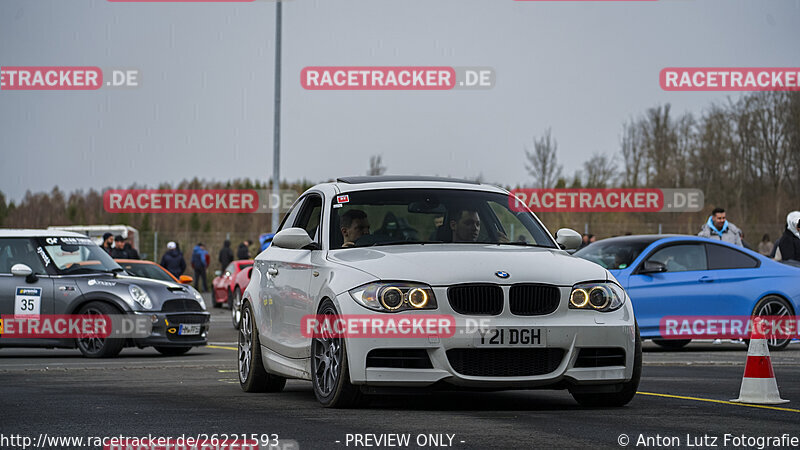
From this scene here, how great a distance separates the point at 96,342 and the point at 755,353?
955 cm

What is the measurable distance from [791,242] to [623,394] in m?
13.1

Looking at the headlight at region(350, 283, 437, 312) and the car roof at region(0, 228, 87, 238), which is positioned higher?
the car roof at region(0, 228, 87, 238)

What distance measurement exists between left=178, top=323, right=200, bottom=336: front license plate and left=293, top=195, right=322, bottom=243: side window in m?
6.60

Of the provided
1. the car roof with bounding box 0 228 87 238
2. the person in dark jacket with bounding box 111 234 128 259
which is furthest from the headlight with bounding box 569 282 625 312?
the person in dark jacket with bounding box 111 234 128 259

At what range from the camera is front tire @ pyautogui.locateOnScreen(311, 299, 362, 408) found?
8.95 meters

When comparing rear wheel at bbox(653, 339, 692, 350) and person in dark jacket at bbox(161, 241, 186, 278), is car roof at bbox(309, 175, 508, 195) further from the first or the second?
person in dark jacket at bbox(161, 241, 186, 278)

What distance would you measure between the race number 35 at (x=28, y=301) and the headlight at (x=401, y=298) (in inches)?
363

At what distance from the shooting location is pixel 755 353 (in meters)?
9.72

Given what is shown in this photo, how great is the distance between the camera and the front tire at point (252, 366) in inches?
432

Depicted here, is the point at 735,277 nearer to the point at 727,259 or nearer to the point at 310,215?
the point at 727,259

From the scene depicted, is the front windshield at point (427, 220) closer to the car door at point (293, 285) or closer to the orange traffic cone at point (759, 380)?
the car door at point (293, 285)

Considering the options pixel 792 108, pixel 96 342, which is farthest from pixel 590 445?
pixel 792 108

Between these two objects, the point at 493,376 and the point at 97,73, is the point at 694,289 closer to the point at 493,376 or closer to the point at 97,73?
the point at 493,376

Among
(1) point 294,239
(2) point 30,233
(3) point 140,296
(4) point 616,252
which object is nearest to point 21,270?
(2) point 30,233
